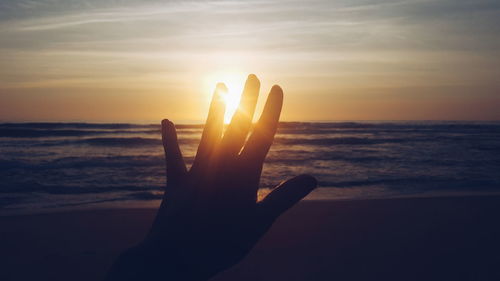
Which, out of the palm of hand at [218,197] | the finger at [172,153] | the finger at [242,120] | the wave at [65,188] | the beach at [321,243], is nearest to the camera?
the finger at [242,120]

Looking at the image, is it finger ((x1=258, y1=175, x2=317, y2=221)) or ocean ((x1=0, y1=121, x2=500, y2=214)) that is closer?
finger ((x1=258, y1=175, x2=317, y2=221))

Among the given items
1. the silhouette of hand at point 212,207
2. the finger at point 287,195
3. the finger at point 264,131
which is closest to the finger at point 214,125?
the silhouette of hand at point 212,207

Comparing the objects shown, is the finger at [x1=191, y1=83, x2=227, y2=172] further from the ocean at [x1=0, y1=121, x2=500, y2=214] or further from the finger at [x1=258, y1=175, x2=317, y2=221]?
the ocean at [x1=0, y1=121, x2=500, y2=214]

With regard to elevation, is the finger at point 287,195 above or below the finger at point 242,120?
below

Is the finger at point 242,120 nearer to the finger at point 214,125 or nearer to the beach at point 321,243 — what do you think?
the finger at point 214,125

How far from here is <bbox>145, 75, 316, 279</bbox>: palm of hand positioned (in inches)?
66.0

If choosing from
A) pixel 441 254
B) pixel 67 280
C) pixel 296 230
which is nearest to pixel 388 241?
pixel 441 254

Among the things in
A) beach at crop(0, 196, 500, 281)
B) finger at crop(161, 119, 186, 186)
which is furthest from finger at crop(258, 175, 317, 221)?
beach at crop(0, 196, 500, 281)

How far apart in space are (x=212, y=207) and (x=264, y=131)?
0.40 m

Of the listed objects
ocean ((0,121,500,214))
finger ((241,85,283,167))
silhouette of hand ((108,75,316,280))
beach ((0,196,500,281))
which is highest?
finger ((241,85,283,167))

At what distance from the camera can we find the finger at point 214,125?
165cm

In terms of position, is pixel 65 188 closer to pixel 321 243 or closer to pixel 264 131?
pixel 321 243

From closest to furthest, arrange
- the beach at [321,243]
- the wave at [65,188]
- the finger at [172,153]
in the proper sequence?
the finger at [172,153] → the beach at [321,243] → the wave at [65,188]

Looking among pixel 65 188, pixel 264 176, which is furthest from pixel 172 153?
pixel 264 176
